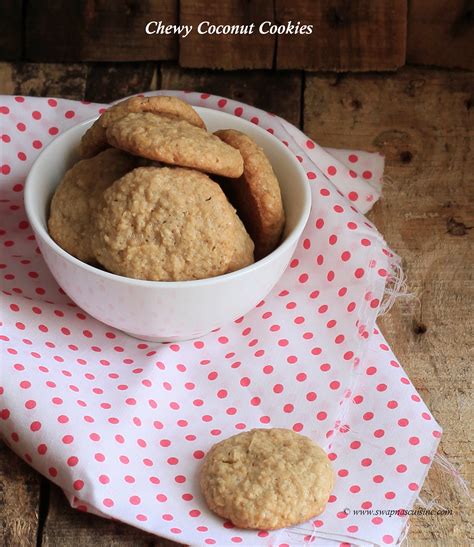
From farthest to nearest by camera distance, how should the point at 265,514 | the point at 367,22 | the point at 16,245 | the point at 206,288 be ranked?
the point at 367,22 < the point at 16,245 < the point at 206,288 < the point at 265,514

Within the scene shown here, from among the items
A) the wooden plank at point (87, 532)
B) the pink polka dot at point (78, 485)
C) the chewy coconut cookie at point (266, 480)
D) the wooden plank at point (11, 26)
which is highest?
the wooden plank at point (11, 26)

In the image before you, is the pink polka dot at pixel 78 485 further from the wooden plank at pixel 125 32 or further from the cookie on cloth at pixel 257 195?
the wooden plank at pixel 125 32

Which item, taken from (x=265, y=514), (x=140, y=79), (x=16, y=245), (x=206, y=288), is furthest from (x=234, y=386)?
(x=140, y=79)

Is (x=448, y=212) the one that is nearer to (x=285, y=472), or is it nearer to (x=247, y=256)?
(x=247, y=256)

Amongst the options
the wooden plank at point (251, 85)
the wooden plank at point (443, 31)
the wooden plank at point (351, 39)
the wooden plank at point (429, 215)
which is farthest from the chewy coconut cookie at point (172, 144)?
the wooden plank at point (443, 31)

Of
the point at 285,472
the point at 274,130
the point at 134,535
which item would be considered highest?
the point at 274,130

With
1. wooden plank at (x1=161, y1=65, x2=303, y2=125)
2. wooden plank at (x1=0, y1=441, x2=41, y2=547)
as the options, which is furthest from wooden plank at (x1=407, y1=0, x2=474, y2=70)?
wooden plank at (x1=0, y1=441, x2=41, y2=547)
